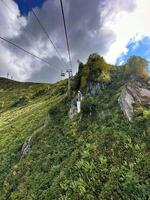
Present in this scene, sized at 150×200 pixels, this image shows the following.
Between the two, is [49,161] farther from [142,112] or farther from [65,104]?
[65,104]

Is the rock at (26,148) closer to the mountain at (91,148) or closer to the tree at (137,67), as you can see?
the mountain at (91,148)

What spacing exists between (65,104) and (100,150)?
13.9m

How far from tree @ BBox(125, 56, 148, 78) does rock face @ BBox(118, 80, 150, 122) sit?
141cm

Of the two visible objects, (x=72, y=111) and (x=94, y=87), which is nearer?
(x=72, y=111)

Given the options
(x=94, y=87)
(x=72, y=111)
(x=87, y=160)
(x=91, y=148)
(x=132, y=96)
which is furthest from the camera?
(x=94, y=87)

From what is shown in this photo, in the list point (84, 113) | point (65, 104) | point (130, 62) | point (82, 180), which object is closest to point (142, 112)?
point (84, 113)

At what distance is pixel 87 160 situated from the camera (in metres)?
18.4

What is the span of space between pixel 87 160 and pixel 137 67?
586 inches

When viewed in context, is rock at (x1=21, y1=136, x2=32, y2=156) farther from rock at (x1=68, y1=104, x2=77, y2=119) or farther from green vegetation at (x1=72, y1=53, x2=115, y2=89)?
green vegetation at (x1=72, y1=53, x2=115, y2=89)

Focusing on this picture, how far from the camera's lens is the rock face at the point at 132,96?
2244 cm

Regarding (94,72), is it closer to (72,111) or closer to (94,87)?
(94,87)

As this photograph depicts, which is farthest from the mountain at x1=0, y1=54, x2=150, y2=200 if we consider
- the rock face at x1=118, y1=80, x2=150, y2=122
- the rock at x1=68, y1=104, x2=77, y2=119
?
the rock at x1=68, y1=104, x2=77, y2=119

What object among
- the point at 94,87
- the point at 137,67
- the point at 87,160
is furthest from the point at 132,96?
the point at 87,160

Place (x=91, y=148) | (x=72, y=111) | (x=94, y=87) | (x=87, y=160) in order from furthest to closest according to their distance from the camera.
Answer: (x=94, y=87) < (x=72, y=111) < (x=91, y=148) < (x=87, y=160)
